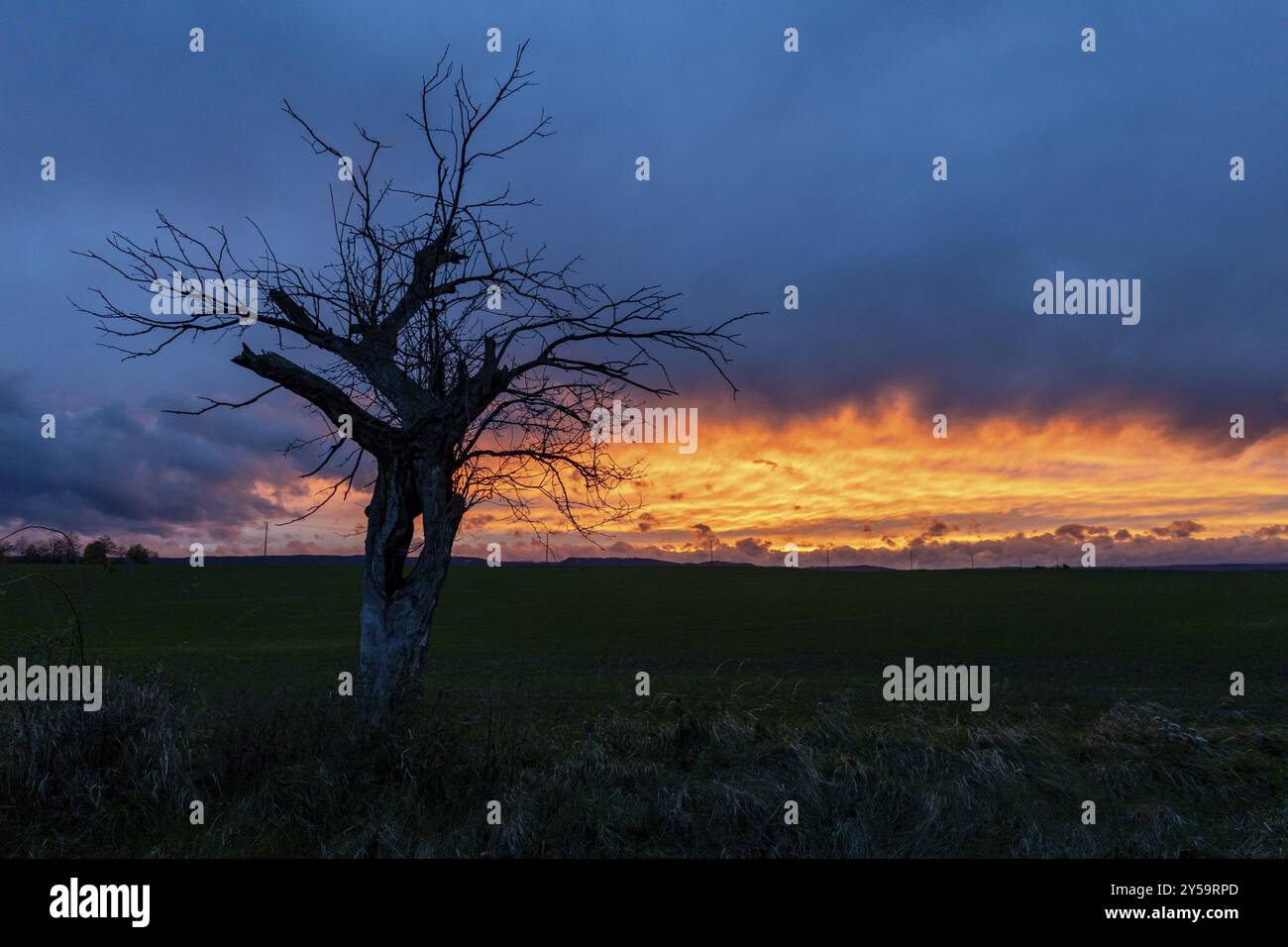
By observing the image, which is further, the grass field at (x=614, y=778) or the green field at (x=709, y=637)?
the green field at (x=709, y=637)

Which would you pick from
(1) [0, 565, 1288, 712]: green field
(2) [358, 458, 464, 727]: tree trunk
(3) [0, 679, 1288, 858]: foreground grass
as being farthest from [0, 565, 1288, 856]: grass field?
(1) [0, 565, 1288, 712]: green field

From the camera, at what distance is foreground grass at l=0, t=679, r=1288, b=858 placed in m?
7.05

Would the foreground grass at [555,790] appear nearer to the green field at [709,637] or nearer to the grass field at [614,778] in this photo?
the grass field at [614,778]

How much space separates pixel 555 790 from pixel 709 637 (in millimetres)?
31757

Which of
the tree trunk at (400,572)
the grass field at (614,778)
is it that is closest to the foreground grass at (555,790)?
the grass field at (614,778)

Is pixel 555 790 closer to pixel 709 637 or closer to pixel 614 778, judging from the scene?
pixel 614 778

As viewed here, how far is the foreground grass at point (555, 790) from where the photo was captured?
23.1 feet

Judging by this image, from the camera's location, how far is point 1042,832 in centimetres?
749

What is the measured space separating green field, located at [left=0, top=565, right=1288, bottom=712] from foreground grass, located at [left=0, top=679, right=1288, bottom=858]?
4.98 ft

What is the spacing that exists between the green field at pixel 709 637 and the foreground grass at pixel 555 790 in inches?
59.7

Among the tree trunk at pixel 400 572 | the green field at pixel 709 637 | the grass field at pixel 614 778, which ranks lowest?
the green field at pixel 709 637

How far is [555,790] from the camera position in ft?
24.8

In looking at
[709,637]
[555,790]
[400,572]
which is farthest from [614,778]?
[709,637]
